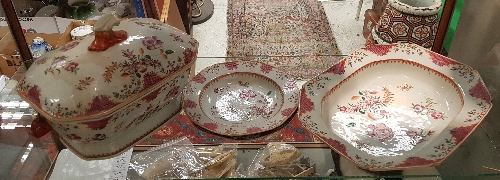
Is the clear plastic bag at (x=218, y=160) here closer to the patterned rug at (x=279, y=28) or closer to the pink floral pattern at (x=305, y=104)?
the pink floral pattern at (x=305, y=104)

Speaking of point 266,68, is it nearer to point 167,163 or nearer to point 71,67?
point 167,163

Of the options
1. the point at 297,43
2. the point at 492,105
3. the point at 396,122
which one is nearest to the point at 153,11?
the point at 396,122

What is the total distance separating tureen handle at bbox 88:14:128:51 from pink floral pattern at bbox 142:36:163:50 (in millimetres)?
37

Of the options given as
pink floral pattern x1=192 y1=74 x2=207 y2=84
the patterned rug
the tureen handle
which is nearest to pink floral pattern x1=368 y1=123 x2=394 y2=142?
pink floral pattern x1=192 y1=74 x2=207 y2=84

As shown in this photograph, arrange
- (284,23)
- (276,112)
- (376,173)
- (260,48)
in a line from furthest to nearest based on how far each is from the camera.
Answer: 1. (284,23)
2. (260,48)
3. (276,112)
4. (376,173)

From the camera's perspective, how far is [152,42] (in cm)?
66

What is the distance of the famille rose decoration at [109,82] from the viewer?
0.59 meters

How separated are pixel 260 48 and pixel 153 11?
1034 millimetres

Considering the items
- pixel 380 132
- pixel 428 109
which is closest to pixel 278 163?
pixel 380 132

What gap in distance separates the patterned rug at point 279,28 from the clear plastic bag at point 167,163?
4.01 feet

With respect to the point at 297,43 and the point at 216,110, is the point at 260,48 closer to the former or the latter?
the point at 297,43

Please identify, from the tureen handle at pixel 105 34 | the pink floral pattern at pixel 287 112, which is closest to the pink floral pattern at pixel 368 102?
the pink floral pattern at pixel 287 112

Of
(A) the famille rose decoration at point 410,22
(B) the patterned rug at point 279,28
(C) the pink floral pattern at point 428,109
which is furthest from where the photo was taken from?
(B) the patterned rug at point 279,28

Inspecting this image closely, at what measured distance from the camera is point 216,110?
0.82 metres
